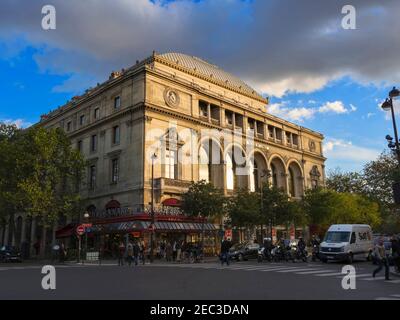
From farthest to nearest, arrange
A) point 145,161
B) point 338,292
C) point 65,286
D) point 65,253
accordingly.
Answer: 1. point 145,161
2. point 65,253
3. point 65,286
4. point 338,292

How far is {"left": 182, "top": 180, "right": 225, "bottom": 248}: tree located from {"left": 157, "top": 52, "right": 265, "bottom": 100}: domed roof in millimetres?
17016

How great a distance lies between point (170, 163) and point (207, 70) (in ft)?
62.6

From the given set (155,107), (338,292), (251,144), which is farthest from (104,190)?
(338,292)

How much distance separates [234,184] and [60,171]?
2220 centimetres

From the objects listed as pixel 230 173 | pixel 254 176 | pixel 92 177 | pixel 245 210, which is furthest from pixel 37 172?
pixel 254 176

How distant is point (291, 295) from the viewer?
36.9 feet

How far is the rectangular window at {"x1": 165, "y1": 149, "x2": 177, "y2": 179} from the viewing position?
42438 mm

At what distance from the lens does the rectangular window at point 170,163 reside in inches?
1671

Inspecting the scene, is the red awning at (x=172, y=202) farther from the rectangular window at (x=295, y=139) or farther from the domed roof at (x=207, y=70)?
the rectangular window at (x=295, y=139)

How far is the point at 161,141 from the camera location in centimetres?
4197

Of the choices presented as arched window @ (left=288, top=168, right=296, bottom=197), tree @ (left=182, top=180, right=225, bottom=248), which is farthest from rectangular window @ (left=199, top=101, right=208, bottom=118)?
arched window @ (left=288, top=168, right=296, bottom=197)

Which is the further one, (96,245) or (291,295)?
(96,245)

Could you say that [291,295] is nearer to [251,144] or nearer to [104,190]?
[104,190]

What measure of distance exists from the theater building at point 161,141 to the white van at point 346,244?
15.1 m
